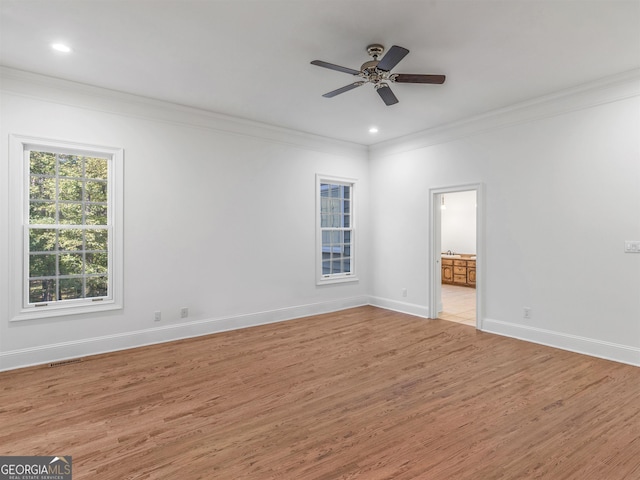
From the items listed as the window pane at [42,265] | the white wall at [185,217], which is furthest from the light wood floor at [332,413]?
the window pane at [42,265]

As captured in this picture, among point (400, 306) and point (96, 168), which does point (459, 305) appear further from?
point (96, 168)

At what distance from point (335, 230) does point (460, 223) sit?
5.22 metres

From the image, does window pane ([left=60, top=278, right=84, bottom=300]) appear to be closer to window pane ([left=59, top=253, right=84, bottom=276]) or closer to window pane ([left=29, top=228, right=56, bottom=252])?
window pane ([left=59, top=253, right=84, bottom=276])

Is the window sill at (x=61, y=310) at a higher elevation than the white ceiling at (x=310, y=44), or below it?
below

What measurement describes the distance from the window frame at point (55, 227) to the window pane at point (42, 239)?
0.19 feet

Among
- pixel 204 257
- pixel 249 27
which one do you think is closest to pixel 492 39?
pixel 249 27

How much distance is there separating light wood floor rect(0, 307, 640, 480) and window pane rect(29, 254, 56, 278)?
99 centimetres

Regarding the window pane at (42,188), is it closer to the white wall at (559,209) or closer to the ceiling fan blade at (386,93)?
the ceiling fan blade at (386,93)

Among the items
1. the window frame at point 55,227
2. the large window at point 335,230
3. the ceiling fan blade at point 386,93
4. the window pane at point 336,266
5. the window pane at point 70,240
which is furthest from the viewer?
the window pane at point 336,266

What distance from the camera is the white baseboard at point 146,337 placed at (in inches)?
143

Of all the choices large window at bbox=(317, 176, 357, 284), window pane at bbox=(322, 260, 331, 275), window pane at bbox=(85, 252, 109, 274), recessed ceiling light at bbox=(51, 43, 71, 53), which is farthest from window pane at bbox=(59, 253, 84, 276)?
window pane at bbox=(322, 260, 331, 275)

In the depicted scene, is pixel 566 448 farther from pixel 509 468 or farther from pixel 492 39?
pixel 492 39

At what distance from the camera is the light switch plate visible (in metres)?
Result: 3.63

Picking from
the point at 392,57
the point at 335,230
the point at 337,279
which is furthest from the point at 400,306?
the point at 392,57
